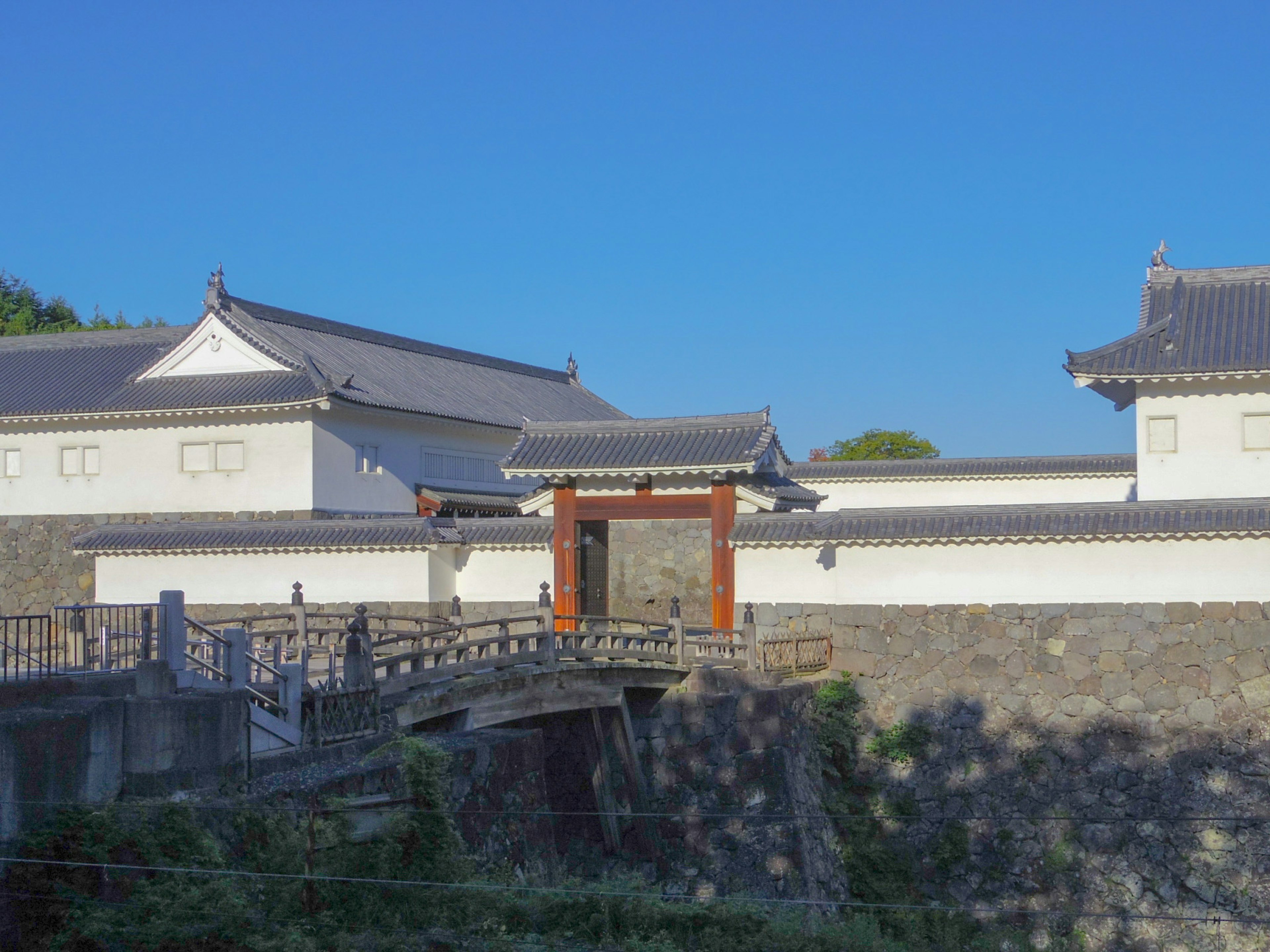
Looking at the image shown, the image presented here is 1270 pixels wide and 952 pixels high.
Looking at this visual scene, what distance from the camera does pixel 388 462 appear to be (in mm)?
29156

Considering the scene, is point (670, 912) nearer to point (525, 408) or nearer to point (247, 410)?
point (247, 410)

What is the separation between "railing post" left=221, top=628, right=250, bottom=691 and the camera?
43.3ft

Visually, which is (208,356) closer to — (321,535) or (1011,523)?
(321,535)

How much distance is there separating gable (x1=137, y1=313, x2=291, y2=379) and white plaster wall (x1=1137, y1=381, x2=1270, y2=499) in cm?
1875

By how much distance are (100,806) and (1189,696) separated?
16.9m

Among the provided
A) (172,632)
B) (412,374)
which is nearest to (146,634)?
(172,632)

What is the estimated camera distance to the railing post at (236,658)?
43.3 feet

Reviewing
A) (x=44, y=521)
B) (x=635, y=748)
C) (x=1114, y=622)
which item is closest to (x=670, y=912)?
(x=635, y=748)

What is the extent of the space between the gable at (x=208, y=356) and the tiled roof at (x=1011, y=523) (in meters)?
12.4

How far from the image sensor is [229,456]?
27.9 m

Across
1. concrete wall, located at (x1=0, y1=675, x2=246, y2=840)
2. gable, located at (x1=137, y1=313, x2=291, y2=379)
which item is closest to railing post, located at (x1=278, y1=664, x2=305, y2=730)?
concrete wall, located at (x1=0, y1=675, x2=246, y2=840)

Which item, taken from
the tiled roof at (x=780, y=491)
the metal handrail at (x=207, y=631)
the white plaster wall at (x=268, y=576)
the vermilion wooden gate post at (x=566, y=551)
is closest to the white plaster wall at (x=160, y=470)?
the white plaster wall at (x=268, y=576)

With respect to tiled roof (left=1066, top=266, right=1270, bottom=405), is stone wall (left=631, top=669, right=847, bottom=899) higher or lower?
lower

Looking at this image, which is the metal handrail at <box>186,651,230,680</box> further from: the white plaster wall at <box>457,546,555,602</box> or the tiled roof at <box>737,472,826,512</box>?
the tiled roof at <box>737,472,826,512</box>
